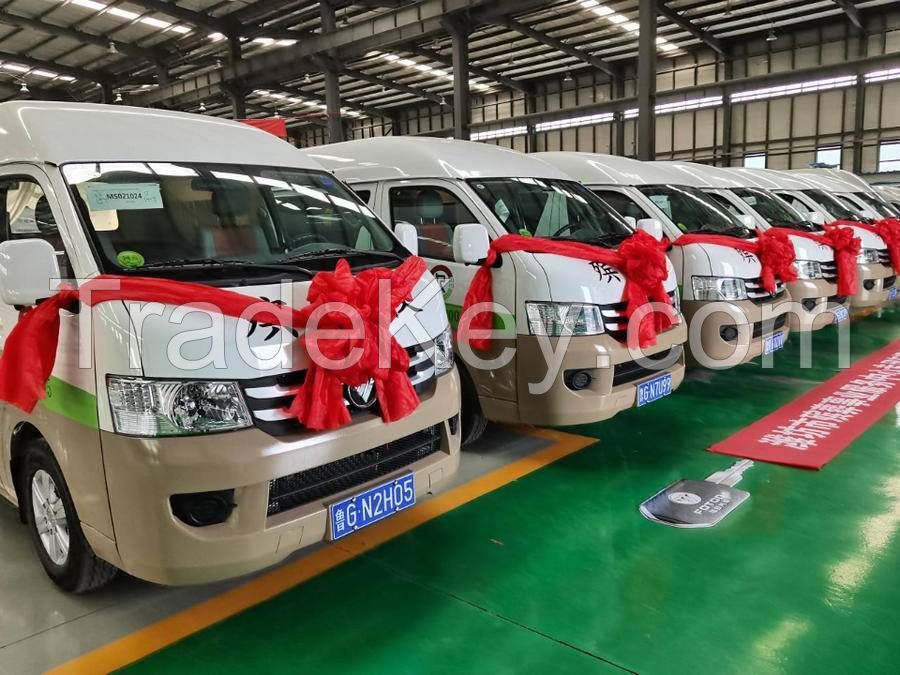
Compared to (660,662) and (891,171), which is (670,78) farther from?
(660,662)

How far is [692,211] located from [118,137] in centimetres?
527

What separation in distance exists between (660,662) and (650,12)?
13677 mm

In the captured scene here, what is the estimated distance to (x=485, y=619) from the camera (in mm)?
2795

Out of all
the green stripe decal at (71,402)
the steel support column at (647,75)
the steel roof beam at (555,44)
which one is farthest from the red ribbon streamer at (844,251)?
the steel roof beam at (555,44)

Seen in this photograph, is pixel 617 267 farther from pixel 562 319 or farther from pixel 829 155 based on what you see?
pixel 829 155

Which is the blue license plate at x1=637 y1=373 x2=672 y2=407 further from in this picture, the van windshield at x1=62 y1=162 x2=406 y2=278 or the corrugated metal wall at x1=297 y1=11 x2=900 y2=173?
the corrugated metal wall at x1=297 y1=11 x2=900 y2=173

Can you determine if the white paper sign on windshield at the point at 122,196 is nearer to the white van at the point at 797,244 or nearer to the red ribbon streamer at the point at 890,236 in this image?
the white van at the point at 797,244

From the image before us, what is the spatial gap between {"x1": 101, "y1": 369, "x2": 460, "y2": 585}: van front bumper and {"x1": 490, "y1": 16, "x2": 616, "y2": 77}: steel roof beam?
1625cm

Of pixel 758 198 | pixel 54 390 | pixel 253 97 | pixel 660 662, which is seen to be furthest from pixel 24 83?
pixel 660 662

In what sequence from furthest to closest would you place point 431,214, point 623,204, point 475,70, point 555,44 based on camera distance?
point 475,70, point 555,44, point 623,204, point 431,214

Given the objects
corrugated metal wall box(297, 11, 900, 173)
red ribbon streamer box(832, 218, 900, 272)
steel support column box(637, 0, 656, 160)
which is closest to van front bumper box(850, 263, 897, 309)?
red ribbon streamer box(832, 218, 900, 272)

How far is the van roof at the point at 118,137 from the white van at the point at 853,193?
32.3 feet

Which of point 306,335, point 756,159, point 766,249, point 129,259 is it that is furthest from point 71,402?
point 756,159

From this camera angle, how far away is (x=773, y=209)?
8.28m
